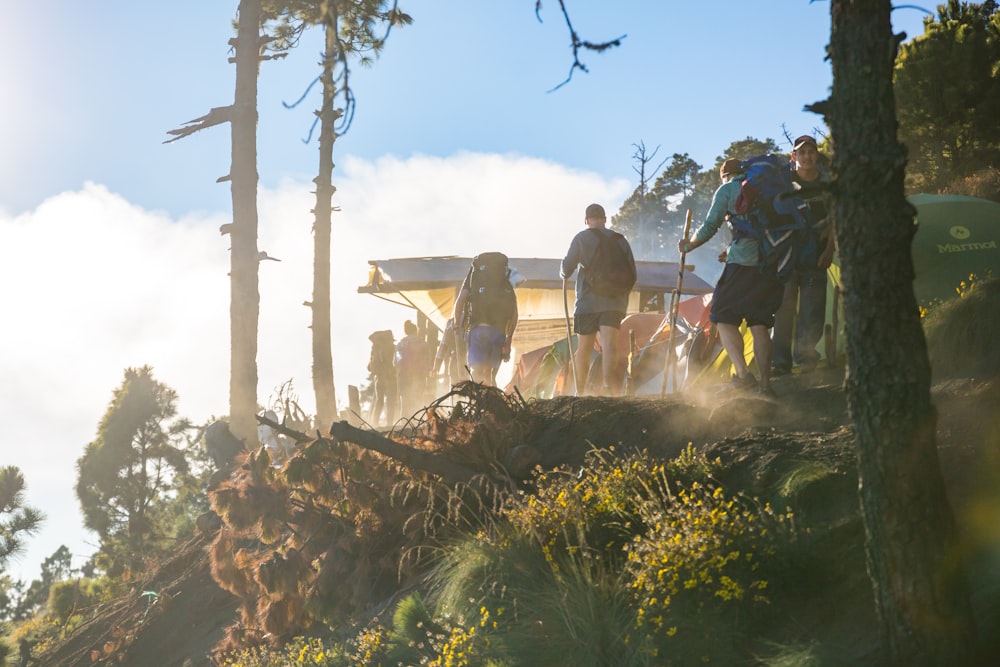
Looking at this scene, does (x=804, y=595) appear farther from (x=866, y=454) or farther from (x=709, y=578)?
(x=866, y=454)

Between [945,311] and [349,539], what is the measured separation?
4944 mm

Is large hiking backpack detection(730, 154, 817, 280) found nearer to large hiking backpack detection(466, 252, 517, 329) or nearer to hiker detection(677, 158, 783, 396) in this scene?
hiker detection(677, 158, 783, 396)

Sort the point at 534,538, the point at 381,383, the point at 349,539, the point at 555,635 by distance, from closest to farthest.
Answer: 1. the point at 555,635
2. the point at 534,538
3. the point at 349,539
4. the point at 381,383

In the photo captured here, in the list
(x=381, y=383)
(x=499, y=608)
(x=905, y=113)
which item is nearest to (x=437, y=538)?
(x=499, y=608)

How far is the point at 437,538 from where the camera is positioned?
8008mm

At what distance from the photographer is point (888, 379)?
450 cm

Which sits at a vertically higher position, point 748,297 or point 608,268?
point 608,268

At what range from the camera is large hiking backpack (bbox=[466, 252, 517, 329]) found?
12.2 meters

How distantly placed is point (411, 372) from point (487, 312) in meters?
6.13

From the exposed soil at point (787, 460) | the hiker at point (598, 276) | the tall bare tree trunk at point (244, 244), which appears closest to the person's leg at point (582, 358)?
the hiker at point (598, 276)

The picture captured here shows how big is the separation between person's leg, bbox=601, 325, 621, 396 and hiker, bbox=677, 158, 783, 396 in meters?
2.23

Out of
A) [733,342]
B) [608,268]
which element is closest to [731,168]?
[733,342]

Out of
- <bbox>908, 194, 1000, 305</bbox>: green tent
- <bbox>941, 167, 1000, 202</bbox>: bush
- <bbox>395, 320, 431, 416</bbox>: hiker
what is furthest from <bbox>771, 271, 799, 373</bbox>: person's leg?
<bbox>395, 320, 431, 416</bbox>: hiker

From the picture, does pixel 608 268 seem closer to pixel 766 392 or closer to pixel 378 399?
pixel 766 392
